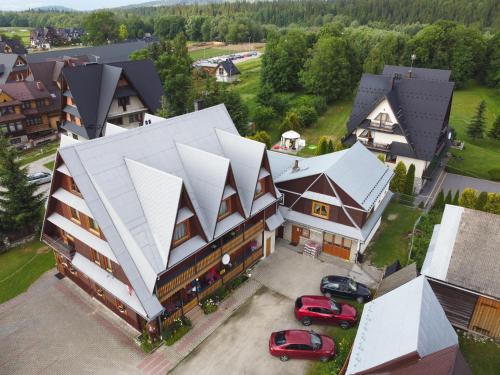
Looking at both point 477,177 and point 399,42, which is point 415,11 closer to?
point 399,42

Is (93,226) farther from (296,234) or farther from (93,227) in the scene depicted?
(296,234)

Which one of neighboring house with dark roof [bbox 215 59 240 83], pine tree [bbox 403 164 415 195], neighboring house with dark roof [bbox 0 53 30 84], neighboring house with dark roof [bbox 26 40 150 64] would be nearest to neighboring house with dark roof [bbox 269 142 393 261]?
pine tree [bbox 403 164 415 195]

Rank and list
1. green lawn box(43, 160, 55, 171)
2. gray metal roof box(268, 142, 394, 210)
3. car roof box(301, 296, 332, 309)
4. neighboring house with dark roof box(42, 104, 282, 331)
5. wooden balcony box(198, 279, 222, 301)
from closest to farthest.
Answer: neighboring house with dark roof box(42, 104, 282, 331)
car roof box(301, 296, 332, 309)
wooden balcony box(198, 279, 222, 301)
gray metal roof box(268, 142, 394, 210)
green lawn box(43, 160, 55, 171)

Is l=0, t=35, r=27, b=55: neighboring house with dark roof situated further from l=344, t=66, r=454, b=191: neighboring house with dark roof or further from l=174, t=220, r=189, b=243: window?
l=174, t=220, r=189, b=243: window

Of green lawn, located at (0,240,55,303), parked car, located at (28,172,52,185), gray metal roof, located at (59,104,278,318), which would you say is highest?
gray metal roof, located at (59,104,278,318)

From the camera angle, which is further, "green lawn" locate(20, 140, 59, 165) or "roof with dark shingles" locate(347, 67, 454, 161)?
"green lawn" locate(20, 140, 59, 165)

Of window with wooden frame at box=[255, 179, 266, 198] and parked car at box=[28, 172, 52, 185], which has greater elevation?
window with wooden frame at box=[255, 179, 266, 198]

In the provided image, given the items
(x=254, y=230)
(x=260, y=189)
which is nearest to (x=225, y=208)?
(x=254, y=230)
